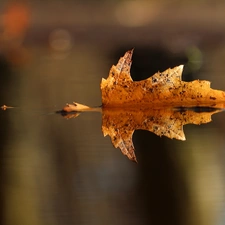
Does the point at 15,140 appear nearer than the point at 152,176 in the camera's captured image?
No

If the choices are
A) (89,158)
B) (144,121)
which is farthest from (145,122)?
(89,158)

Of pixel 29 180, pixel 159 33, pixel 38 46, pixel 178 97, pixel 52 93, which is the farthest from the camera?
pixel 159 33

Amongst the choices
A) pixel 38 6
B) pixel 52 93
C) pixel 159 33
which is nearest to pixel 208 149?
pixel 52 93

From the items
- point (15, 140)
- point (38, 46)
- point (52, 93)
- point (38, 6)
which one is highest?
point (38, 6)

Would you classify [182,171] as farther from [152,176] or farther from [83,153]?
[83,153]

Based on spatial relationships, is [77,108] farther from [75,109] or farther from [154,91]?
[154,91]

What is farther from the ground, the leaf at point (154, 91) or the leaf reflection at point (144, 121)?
the leaf at point (154, 91)

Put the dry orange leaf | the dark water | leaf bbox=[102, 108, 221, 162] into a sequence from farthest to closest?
the dry orange leaf → leaf bbox=[102, 108, 221, 162] → the dark water
